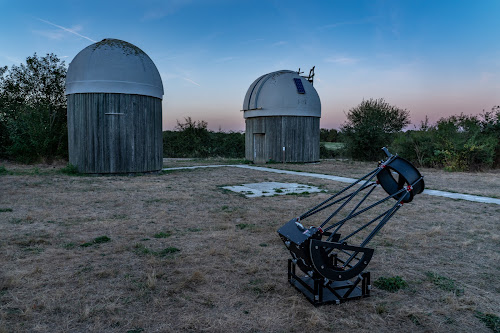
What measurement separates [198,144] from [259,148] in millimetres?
10756

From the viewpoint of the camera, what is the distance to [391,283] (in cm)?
369

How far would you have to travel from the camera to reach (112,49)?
552 inches

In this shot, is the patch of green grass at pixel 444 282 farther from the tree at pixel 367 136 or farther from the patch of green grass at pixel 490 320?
the tree at pixel 367 136

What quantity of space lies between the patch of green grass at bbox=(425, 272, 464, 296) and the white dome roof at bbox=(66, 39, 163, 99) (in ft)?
42.2

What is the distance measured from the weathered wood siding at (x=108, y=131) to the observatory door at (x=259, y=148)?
8.71m

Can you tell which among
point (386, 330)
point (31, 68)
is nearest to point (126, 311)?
point (386, 330)

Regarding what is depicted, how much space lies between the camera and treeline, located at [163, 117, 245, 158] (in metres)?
30.6

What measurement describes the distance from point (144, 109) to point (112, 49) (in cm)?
282

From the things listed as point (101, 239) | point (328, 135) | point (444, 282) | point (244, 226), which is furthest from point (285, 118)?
point (328, 135)

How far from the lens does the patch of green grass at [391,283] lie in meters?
3.64

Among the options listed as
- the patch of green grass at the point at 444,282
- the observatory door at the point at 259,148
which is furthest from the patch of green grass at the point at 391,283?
the observatory door at the point at 259,148

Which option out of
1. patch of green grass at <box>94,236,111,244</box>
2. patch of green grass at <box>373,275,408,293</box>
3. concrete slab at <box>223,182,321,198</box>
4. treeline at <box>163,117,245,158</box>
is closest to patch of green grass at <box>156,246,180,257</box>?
patch of green grass at <box>94,236,111,244</box>

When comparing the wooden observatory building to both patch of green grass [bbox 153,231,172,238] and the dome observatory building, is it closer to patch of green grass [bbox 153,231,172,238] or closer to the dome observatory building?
the dome observatory building

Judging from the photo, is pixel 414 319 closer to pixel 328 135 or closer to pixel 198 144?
pixel 198 144
